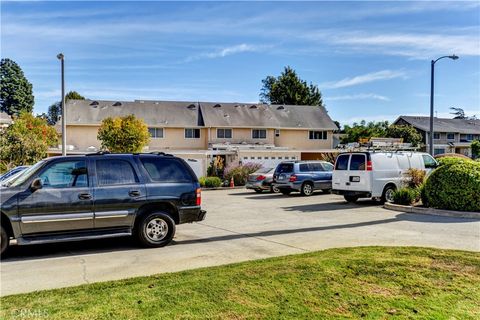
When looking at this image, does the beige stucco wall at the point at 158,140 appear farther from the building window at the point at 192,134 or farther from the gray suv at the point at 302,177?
the gray suv at the point at 302,177

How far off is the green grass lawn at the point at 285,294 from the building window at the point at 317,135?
133 feet

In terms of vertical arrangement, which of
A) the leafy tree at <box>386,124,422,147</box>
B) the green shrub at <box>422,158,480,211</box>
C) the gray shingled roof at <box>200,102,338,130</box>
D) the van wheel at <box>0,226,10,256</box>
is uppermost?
the gray shingled roof at <box>200,102,338,130</box>

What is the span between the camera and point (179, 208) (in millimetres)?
9383

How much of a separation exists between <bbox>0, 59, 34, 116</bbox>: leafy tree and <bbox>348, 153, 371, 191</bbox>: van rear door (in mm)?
69708

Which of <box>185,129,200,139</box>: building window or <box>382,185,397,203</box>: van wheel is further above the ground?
<box>185,129,200,139</box>: building window

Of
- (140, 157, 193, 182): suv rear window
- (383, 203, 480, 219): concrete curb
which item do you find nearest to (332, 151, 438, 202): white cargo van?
(383, 203, 480, 219): concrete curb

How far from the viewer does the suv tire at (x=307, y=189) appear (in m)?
21.2

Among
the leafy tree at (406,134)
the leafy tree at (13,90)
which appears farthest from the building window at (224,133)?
the leafy tree at (13,90)

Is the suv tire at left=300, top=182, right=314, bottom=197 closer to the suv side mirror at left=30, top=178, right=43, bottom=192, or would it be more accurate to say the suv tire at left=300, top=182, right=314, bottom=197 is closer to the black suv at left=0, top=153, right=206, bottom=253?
the black suv at left=0, top=153, right=206, bottom=253

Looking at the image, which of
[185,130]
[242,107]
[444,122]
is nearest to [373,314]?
A: [185,130]

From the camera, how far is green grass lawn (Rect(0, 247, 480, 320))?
4.80 m

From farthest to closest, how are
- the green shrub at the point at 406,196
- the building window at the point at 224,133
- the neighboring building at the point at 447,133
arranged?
the neighboring building at the point at 447,133, the building window at the point at 224,133, the green shrub at the point at 406,196

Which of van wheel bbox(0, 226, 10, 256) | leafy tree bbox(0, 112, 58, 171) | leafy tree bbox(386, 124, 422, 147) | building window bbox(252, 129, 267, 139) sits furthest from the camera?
leafy tree bbox(386, 124, 422, 147)

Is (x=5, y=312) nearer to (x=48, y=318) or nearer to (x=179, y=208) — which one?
(x=48, y=318)
